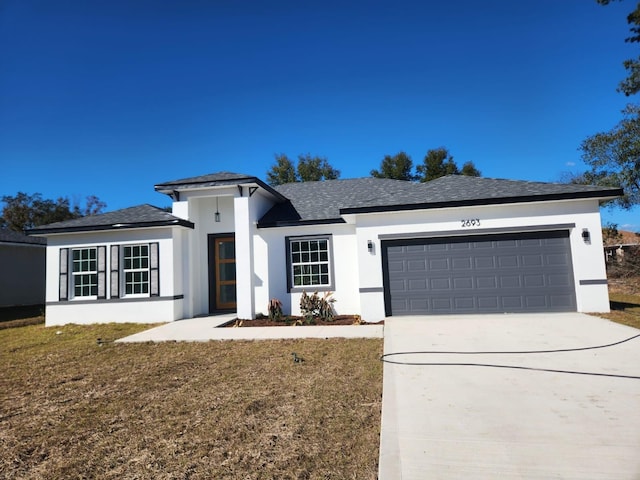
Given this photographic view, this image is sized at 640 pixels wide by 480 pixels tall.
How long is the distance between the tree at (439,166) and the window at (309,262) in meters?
27.7

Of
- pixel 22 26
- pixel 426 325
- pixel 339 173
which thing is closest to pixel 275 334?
pixel 426 325

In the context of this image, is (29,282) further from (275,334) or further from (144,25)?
(275,334)

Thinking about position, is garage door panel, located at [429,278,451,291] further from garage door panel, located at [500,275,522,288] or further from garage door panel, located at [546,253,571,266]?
garage door panel, located at [546,253,571,266]

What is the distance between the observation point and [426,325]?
354 inches

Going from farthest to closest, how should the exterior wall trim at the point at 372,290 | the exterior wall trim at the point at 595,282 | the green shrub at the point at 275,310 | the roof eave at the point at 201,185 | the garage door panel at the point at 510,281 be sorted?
the roof eave at the point at 201,185 → the green shrub at the point at 275,310 → the exterior wall trim at the point at 372,290 → the garage door panel at the point at 510,281 → the exterior wall trim at the point at 595,282

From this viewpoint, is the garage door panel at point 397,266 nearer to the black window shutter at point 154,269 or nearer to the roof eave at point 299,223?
the roof eave at point 299,223

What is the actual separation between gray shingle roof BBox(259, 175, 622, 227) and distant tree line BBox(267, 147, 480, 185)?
79.2 feet

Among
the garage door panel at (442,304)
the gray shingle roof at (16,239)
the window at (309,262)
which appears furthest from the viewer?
the gray shingle roof at (16,239)

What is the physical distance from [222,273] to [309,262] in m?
3.41

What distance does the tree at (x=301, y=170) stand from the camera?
129ft

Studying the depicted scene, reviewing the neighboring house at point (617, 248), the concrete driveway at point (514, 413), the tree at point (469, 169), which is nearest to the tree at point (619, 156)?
the neighboring house at point (617, 248)

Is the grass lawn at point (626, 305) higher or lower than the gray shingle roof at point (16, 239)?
lower

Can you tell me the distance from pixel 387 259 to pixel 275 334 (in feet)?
13.2

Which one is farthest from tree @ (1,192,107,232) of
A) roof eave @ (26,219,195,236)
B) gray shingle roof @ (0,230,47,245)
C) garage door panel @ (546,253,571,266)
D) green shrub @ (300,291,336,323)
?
garage door panel @ (546,253,571,266)
